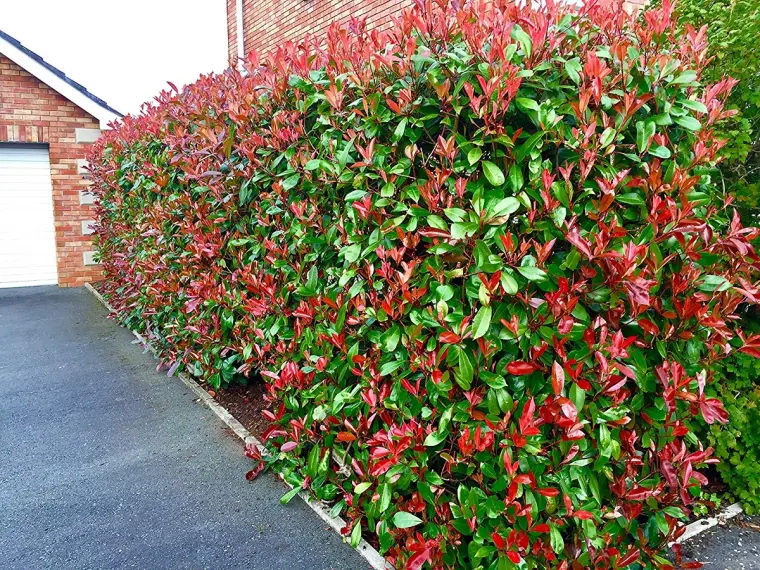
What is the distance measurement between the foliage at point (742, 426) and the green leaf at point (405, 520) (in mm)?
1786

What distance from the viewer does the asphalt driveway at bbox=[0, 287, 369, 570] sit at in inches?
102

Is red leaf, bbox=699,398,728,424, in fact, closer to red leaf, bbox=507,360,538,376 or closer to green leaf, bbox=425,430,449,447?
red leaf, bbox=507,360,538,376

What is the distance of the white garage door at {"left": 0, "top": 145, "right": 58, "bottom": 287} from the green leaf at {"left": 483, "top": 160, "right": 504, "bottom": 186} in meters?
10.2

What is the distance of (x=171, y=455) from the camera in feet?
11.8

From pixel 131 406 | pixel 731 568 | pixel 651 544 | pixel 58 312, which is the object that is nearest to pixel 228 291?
pixel 131 406

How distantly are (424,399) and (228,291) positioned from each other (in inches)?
83.8

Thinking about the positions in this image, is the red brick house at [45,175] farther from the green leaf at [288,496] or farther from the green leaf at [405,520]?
the green leaf at [405,520]

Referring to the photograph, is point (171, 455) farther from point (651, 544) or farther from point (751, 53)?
point (751, 53)

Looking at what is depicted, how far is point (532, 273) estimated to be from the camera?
6.22 feet

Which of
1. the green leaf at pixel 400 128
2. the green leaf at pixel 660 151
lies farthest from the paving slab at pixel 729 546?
the green leaf at pixel 400 128

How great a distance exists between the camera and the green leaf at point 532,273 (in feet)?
6.19

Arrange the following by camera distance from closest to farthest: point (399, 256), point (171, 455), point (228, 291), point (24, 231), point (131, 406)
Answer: point (399, 256)
point (171, 455)
point (228, 291)
point (131, 406)
point (24, 231)

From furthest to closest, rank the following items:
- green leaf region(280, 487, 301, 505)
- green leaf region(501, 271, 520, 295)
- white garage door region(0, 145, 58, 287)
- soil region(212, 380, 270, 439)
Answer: white garage door region(0, 145, 58, 287)
soil region(212, 380, 270, 439)
green leaf region(280, 487, 301, 505)
green leaf region(501, 271, 520, 295)

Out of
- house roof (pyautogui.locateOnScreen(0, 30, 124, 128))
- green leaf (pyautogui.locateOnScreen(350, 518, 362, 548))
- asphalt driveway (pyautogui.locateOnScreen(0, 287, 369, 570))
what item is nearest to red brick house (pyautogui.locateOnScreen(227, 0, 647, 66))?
house roof (pyautogui.locateOnScreen(0, 30, 124, 128))
